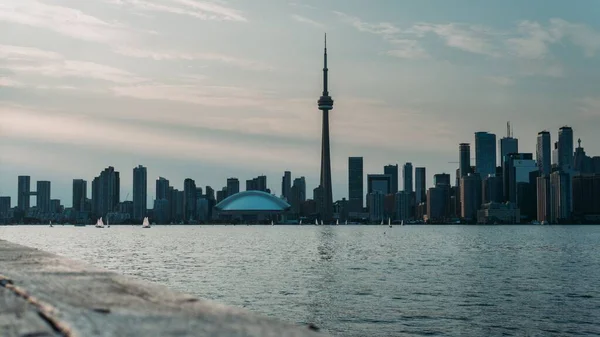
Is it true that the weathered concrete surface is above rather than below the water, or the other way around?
above

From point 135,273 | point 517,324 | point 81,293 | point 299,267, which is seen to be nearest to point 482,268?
point 299,267

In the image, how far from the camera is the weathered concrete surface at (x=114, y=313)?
3008 mm

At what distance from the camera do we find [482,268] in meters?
82.9

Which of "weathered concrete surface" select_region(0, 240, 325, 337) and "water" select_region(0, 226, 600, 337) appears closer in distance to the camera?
"weathered concrete surface" select_region(0, 240, 325, 337)

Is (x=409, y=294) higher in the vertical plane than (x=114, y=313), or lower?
lower

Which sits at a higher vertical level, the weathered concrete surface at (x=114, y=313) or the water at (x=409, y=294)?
the weathered concrete surface at (x=114, y=313)

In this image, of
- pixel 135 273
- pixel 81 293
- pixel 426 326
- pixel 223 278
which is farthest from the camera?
pixel 135 273

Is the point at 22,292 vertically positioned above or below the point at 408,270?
above

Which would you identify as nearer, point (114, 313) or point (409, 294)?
point (114, 313)

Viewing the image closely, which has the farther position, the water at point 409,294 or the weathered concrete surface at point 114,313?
the water at point 409,294

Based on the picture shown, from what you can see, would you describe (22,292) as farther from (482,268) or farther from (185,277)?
(482,268)

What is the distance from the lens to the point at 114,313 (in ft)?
11.3

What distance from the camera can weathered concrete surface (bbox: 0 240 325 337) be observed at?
3.01 metres

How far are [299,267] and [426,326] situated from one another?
49.0 metres
